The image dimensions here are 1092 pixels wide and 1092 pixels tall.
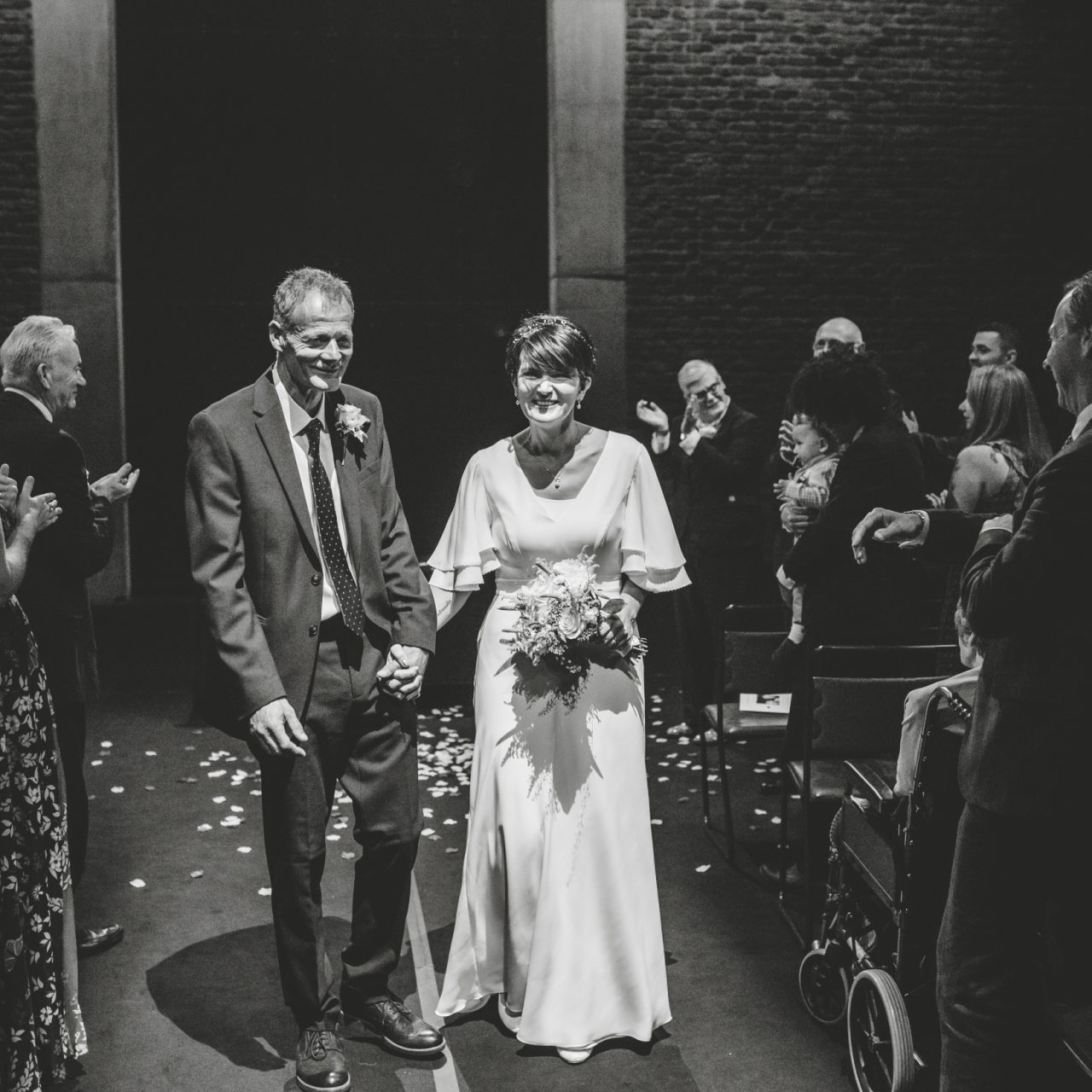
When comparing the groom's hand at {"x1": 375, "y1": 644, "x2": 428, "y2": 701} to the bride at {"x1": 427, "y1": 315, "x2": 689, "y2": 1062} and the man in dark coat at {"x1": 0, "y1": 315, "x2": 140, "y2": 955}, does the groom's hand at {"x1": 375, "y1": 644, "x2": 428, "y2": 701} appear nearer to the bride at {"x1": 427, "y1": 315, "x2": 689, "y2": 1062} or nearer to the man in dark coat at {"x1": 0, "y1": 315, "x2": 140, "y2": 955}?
the bride at {"x1": 427, "y1": 315, "x2": 689, "y2": 1062}

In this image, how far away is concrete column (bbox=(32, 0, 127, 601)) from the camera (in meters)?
9.56

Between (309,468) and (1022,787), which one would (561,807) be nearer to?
(309,468)

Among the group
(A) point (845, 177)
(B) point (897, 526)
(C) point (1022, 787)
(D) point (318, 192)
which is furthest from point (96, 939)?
(A) point (845, 177)

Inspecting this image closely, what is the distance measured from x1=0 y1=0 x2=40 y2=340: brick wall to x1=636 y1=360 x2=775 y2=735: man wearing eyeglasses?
5.33 meters

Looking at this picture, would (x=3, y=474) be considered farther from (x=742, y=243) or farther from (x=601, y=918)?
(x=742, y=243)

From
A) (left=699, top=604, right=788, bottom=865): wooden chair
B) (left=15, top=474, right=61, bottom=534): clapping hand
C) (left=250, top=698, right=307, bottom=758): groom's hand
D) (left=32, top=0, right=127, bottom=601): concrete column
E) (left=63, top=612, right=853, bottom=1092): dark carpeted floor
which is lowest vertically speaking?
(left=63, top=612, right=853, bottom=1092): dark carpeted floor

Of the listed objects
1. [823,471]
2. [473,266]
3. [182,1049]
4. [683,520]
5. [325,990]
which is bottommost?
[182,1049]

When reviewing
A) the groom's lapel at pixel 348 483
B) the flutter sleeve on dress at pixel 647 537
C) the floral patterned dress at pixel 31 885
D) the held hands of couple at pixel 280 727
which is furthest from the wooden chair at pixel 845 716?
the floral patterned dress at pixel 31 885

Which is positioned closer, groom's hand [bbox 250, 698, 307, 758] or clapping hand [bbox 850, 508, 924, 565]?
groom's hand [bbox 250, 698, 307, 758]

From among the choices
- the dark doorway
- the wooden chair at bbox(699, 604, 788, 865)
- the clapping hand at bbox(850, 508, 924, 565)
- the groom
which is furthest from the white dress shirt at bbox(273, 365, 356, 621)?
the dark doorway

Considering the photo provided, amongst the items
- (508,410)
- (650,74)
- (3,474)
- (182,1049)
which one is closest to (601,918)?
(182,1049)

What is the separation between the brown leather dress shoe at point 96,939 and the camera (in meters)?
4.16

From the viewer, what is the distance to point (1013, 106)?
32.8 feet

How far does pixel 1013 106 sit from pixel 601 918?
8.47m
